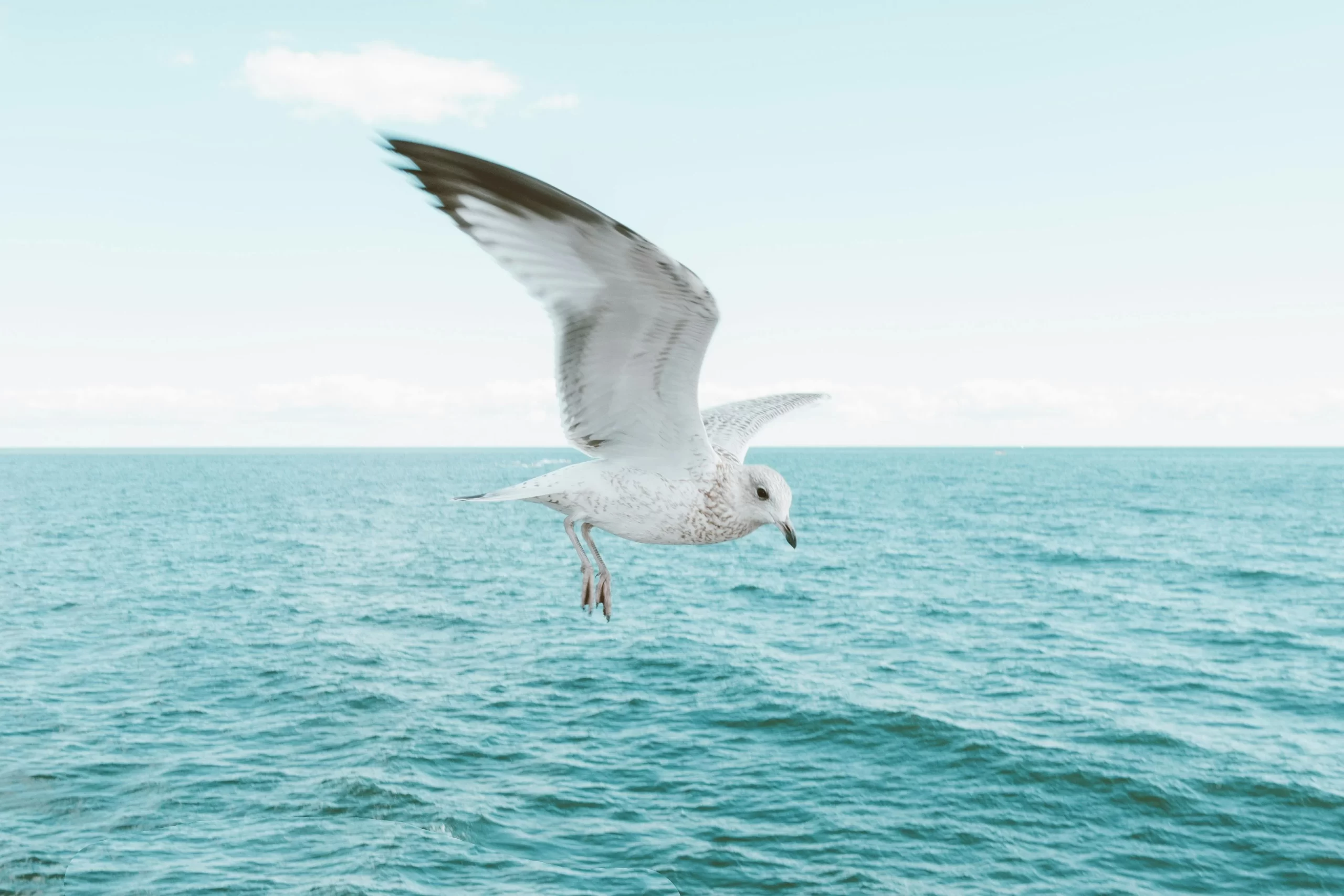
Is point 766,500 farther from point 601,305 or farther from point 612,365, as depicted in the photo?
point 601,305

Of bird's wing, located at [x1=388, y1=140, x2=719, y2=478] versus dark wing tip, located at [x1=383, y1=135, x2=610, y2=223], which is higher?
dark wing tip, located at [x1=383, y1=135, x2=610, y2=223]

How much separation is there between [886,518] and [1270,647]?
6786cm

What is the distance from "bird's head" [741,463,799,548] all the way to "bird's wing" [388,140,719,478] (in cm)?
32

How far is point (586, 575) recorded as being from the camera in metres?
6.21

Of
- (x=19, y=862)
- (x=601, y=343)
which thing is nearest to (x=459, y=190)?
(x=601, y=343)

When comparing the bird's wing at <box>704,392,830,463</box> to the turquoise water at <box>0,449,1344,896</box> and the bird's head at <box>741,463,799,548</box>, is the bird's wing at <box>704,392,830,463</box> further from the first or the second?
the turquoise water at <box>0,449,1344,896</box>

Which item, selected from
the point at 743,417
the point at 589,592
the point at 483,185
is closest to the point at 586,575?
the point at 589,592

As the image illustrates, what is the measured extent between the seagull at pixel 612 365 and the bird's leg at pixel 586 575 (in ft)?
0.04

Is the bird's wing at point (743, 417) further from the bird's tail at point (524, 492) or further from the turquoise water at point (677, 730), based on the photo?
the turquoise water at point (677, 730)

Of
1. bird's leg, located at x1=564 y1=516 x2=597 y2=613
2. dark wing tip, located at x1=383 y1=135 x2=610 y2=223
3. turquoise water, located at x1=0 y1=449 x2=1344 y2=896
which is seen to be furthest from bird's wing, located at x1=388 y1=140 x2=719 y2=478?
turquoise water, located at x1=0 y1=449 x2=1344 y2=896

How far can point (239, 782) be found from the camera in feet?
100

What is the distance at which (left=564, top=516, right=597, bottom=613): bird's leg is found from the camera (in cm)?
609

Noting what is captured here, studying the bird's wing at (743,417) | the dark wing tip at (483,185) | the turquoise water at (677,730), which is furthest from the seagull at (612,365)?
the turquoise water at (677,730)

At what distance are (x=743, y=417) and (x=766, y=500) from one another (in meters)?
3.80
